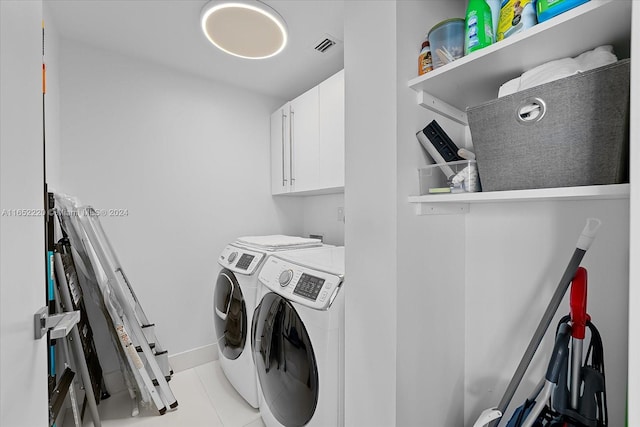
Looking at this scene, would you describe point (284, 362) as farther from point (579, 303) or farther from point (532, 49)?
point (532, 49)

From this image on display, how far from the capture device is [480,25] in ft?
2.45

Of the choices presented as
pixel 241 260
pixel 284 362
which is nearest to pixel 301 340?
pixel 284 362

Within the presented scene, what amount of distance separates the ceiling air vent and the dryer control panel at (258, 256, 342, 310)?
1421 mm

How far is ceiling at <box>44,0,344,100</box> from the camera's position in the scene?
1.57 metres

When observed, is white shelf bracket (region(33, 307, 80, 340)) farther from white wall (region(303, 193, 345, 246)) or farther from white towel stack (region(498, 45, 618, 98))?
white wall (region(303, 193, 345, 246))

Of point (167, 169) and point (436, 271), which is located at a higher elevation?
point (167, 169)

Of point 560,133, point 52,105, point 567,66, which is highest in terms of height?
point 52,105

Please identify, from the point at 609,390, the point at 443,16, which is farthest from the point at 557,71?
the point at 609,390

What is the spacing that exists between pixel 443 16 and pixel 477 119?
58cm

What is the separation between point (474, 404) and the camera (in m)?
1.12

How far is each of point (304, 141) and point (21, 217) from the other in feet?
5.91

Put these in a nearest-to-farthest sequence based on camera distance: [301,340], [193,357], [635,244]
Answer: [635,244]
[301,340]
[193,357]

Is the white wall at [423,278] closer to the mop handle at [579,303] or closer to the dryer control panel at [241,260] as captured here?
the mop handle at [579,303]

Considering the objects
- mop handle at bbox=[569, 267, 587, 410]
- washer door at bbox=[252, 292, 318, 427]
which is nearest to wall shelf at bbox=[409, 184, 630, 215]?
mop handle at bbox=[569, 267, 587, 410]
